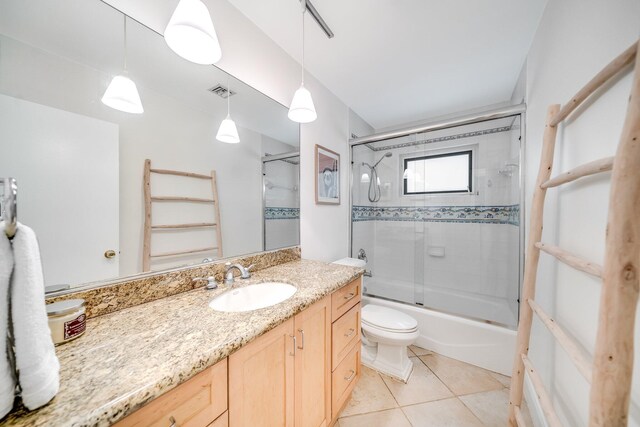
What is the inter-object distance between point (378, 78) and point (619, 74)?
1573 mm

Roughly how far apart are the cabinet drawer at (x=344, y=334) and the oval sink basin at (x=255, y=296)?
0.32m

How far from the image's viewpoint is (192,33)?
875 millimetres

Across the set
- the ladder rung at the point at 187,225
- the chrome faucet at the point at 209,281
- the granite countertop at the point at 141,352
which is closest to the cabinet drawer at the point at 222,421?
the granite countertop at the point at 141,352

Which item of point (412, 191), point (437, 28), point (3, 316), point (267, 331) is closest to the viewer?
point (3, 316)

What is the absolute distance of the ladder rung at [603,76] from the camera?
1.92 feet

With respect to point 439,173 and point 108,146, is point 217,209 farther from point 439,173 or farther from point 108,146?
point 439,173

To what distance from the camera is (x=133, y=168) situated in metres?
0.93

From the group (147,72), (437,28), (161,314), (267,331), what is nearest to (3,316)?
(161,314)

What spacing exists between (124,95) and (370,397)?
211 centimetres

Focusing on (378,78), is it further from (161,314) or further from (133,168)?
(161,314)

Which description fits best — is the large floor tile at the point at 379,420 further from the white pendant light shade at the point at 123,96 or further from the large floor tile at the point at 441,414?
the white pendant light shade at the point at 123,96

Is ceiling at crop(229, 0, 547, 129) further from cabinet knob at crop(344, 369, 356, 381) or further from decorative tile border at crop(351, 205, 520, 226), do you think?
cabinet knob at crop(344, 369, 356, 381)

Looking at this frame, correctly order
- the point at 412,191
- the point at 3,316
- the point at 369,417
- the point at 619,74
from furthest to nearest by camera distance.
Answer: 1. the point at 412,191
2. the point at 369,417
3. the point at 619,74
4. the point at 3,316

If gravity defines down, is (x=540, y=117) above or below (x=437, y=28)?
below
